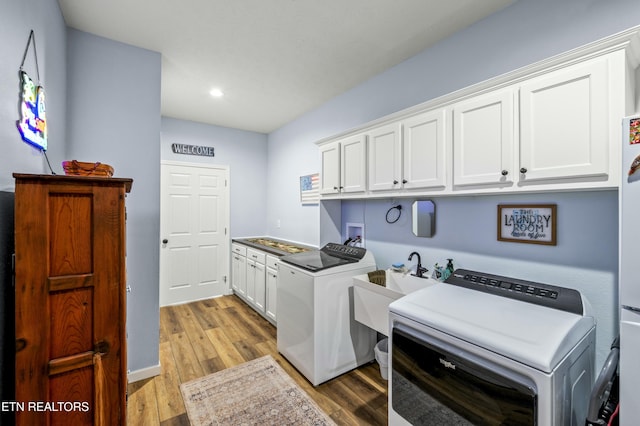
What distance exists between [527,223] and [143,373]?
10.4 ft

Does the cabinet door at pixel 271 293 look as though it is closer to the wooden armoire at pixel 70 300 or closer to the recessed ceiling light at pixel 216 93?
the wooden armoire at pixel 70 300

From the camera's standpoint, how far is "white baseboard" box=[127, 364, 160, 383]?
2.31m

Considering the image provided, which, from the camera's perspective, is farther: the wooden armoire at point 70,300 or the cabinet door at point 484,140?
the cabinet door at point 484,140

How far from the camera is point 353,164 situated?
2547 mm

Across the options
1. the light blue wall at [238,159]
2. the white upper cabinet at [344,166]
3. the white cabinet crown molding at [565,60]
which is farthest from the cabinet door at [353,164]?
the light blue wall at [238,159]

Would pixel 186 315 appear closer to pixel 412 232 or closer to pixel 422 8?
pixel 412 232

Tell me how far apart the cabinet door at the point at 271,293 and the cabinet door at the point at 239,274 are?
0.78 metres

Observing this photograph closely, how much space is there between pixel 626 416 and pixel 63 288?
2.19 metres

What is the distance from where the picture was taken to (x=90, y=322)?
1151mm

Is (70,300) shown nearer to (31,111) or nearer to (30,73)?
(31,111)

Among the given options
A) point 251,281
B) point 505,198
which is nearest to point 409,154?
point 505,198

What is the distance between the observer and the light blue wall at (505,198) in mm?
1443

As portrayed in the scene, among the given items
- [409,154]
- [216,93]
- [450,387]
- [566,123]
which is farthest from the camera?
[216,93]

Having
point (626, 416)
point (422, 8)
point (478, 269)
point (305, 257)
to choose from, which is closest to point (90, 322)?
point (305, 257)
